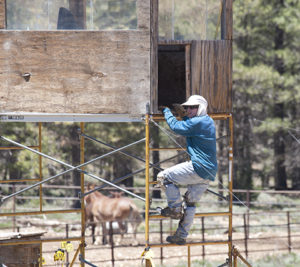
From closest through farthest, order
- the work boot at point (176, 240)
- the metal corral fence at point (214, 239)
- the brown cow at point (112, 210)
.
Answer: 1. the work boot at point (176, 240)
2. the metal corral fence at point (214, 239)
3. the brown cow at point (112, 210)

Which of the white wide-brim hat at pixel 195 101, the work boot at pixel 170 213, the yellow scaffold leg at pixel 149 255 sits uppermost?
the white wide-brim hat at pixel 195 101

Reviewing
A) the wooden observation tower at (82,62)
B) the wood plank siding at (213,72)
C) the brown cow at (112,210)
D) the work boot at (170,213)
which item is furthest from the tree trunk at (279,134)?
the work boot at (170,213)

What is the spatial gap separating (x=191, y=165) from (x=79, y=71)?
6.46 feet

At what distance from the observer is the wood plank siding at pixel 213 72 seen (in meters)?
8.55

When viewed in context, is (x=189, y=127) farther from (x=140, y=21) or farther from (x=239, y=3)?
(x=239, y=3)

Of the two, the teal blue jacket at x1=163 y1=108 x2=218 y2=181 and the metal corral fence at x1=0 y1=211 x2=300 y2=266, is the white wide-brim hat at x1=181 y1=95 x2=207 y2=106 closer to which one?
the teal blue jacket at x1=163 y1=108 x2=218 y2=181

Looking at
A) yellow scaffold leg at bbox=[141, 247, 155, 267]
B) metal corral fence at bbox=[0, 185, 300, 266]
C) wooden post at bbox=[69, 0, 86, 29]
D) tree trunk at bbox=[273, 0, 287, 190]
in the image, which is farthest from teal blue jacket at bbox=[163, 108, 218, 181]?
tree trunk at bbox=[273, 0, 287, 190]

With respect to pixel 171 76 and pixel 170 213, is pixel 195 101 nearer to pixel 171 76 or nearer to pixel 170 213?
pixel 170 213

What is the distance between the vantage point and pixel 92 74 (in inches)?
323

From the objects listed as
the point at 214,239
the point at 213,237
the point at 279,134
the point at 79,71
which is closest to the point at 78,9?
the point at 79,71

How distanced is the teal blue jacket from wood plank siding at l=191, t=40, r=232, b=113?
2.49 ft

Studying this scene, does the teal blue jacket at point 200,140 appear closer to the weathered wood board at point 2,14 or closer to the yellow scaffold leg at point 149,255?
the yellow scaffold leg at point 149,255

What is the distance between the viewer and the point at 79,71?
8219 mm

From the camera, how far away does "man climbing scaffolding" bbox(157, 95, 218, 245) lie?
7.77 metres
